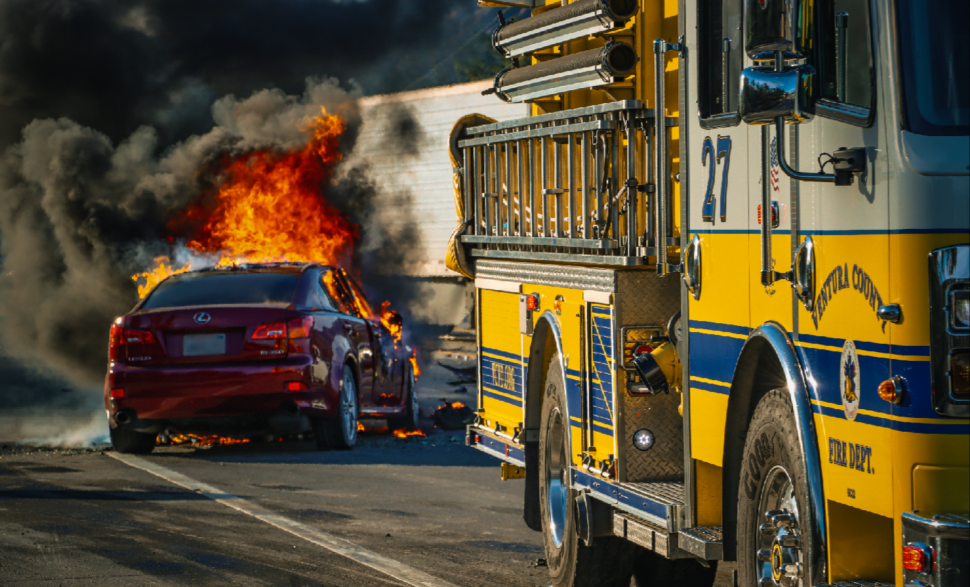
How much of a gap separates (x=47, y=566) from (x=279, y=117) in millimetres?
15109

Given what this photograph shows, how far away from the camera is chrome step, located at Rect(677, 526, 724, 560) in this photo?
5.59 meters

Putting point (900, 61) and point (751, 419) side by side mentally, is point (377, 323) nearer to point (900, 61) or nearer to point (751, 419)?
point (751, 419)

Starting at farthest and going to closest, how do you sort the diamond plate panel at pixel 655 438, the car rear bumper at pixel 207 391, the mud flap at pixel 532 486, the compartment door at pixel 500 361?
1. the car rear bumper at pixel 207 391
2. the compartment door at pixel 500 361
3. the mud flap at pixel 532 486
4. the diamond plate panel at pixel 655 438

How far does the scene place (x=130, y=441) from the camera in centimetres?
1272

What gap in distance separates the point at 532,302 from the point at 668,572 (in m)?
1.57

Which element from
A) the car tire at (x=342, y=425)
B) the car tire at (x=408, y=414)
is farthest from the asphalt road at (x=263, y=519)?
the car tire at (x=408, y=414)

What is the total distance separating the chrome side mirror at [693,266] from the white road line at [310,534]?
2.23 metres

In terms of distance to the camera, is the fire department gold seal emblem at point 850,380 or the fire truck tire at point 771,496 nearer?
the fire department gold seal emblem at point 850,380

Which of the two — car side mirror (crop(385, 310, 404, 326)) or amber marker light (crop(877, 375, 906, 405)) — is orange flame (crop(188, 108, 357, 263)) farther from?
amber marker light (crop(877, 375, 906, 405))

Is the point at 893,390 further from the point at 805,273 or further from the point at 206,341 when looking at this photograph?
the point at 206,341

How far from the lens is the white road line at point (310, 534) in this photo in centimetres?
759

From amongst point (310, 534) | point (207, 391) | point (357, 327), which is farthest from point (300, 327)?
point (310, 534)

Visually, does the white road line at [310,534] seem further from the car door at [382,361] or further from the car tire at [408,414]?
the car tire at [408,414]

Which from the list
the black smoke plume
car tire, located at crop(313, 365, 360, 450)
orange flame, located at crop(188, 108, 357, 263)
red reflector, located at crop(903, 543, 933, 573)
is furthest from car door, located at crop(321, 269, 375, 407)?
the black smoke plume
